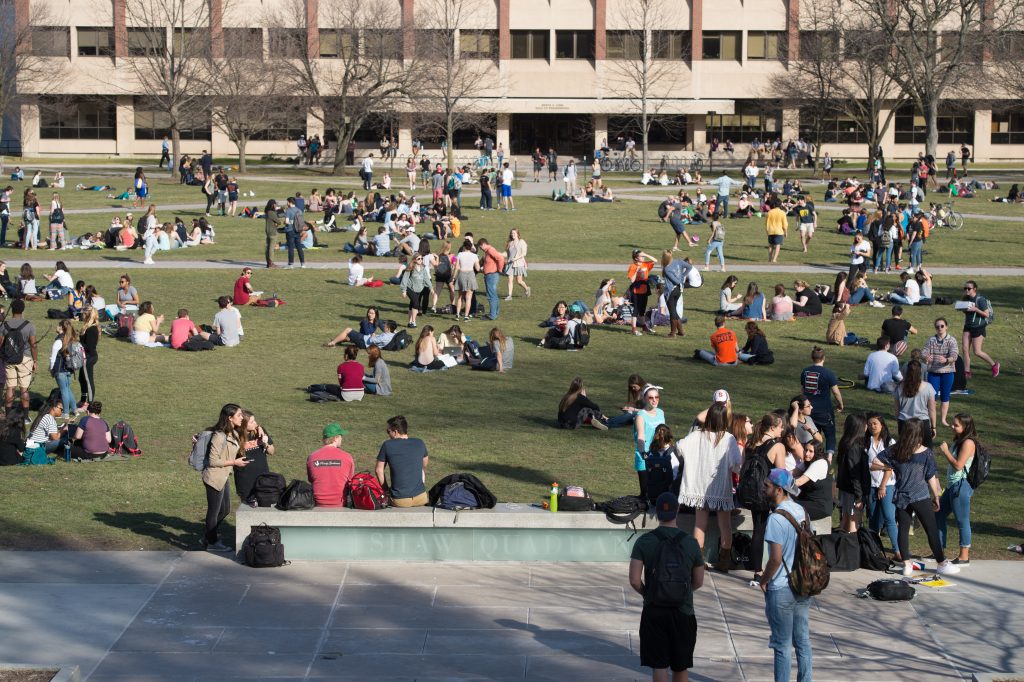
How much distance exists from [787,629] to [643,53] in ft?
221

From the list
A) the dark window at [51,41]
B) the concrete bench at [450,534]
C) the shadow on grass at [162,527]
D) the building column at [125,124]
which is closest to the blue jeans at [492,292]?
the shadow on grass at [162,527]

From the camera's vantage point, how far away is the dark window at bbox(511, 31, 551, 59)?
257 feet

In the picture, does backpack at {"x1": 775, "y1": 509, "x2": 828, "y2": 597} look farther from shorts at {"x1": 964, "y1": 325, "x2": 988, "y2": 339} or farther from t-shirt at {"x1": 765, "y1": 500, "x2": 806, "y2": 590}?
shorts at {"x1": 964, "y1": 325, "x2": 988, "y2": 339}

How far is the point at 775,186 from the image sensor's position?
174ft

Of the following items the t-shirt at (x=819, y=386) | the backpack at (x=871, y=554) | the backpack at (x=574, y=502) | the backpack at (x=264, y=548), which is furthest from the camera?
the t-shirt at (x=819, y=386)

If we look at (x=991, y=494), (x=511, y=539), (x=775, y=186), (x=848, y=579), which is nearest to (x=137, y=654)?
(x=511, y=539)

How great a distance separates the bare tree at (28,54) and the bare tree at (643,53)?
29979mm

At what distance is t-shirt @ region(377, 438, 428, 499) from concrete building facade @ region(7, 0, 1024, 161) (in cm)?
6229

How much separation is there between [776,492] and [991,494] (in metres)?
7.09

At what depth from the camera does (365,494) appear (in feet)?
44.5

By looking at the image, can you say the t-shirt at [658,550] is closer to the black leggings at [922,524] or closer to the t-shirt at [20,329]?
the black leggings at [922,524]

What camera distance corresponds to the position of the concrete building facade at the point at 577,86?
7644 centimetres

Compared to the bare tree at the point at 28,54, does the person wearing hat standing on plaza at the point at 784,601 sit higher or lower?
lower

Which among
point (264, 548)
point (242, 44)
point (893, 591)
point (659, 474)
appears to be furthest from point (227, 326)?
point (242, 44)
